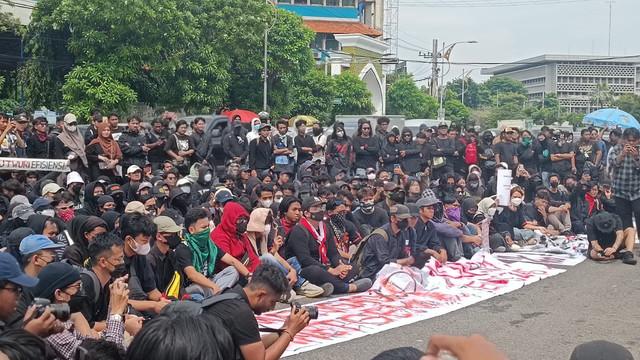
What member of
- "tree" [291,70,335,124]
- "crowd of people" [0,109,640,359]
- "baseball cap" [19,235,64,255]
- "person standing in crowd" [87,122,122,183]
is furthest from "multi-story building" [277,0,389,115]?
"baseball cap" [19,235,64,255]

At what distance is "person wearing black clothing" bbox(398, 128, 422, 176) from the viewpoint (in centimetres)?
1720

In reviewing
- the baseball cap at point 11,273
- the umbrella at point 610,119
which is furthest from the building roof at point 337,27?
the baseball cap at point 11,273

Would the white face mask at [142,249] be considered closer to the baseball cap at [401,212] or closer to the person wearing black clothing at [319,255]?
the person wearing black clothing at [319,255]

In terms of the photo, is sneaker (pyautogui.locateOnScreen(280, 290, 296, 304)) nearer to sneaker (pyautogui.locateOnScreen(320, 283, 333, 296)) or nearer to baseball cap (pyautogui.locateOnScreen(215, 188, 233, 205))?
sneaker (pyautogui.locateOnScreen(320, 283, 333, 296))

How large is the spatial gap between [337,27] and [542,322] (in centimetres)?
7374

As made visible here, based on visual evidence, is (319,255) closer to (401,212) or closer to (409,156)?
(401,212)

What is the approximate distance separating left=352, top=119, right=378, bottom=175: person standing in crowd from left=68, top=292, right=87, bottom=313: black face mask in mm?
10897

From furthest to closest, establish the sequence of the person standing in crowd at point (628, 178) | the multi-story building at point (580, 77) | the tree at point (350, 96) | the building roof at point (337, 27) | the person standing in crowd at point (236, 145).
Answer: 1. the multi-story building at point (580, 77)
2. the building roof at point (337, 27)
3. the tree at point (350, 96)
4. the person standing in crowd at point (236, 145)
5. the person standing in crowd at point (628, 178)

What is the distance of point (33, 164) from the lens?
11594mm

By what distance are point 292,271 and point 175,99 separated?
22791 millimetres

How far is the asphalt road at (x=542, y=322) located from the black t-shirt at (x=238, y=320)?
2.19 metres

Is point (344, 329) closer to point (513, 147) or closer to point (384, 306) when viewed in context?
point (384, 306)

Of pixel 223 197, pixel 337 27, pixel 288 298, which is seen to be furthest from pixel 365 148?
pixel 337 27

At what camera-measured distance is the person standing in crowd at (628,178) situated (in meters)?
12.8
